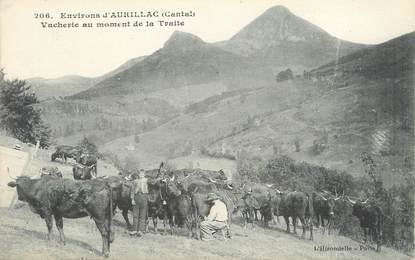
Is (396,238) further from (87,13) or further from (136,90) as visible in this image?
(136,90)

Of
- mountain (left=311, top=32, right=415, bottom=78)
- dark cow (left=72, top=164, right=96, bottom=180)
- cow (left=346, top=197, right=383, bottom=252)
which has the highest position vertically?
mountain (left=311, top=32, right=415, bottom=78)

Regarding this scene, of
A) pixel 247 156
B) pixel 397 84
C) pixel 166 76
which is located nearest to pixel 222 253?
pixel 397 84

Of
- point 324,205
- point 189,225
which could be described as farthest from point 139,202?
point 324,205

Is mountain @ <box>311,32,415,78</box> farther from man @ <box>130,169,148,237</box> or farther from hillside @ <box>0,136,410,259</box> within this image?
man @ <box>130,169,148,237</box>

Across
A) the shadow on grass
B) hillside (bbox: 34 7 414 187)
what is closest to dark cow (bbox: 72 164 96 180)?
the shadow on grass

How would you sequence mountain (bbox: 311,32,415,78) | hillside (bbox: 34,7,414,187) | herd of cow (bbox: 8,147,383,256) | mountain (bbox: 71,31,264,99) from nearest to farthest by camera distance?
herd of cow (bbox: 8,147,383,256)
mountain (bbox: 311,32,415,78)
hillside (bbox: 34,7,414,187)
mountain (bbox: 71,31,264,99)

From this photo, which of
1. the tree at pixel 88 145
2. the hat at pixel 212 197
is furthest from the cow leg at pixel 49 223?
the tree at pixel 88 145
